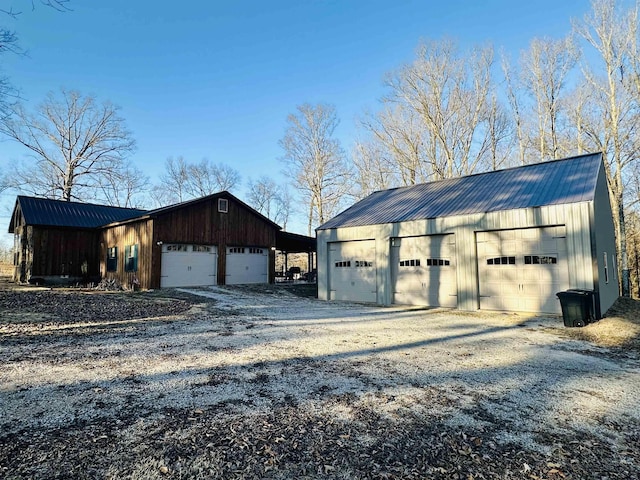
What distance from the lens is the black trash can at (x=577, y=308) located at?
8.14m

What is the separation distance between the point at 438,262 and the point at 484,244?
5.33 feet

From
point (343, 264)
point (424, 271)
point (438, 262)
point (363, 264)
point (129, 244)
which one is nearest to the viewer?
point (438, 262)

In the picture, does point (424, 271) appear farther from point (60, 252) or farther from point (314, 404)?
point (60, 252)

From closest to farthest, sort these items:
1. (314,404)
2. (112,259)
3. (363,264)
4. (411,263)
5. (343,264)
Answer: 1. (314,404)
2. (411,263)
3. (363,264)
4. (343,264)
5. (112,259)

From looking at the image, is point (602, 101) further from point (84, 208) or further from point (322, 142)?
point (84, 208)

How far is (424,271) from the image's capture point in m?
12.4

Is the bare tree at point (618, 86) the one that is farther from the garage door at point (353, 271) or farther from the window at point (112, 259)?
the window at point (112, 259)

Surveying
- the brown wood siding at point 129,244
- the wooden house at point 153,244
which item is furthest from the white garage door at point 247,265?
the brown wood siding at point 129,244

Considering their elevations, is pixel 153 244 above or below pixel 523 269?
above

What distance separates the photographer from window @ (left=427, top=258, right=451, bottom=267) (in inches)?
468

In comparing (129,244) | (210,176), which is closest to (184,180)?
(210,176)

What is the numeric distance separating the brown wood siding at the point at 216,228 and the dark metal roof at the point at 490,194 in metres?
6.04

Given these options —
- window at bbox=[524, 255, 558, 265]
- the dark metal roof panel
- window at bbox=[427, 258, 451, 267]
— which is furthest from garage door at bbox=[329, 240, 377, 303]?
the dark metal roof panel

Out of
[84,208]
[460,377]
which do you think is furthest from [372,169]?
[460,377]
